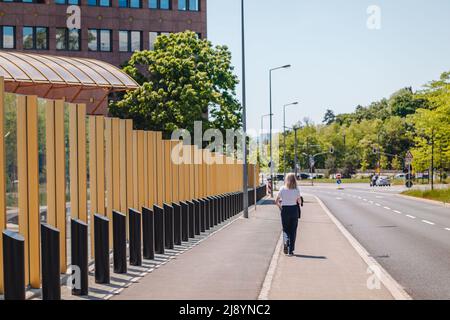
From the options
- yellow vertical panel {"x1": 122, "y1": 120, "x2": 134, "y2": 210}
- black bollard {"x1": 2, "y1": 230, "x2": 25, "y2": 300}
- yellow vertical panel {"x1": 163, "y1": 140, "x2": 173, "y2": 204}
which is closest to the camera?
black bollard {"x1": 2, "y1": 230, "x2": 25, "y2": 300}

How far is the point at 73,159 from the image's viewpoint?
12539mm

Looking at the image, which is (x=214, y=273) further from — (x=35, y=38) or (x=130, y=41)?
(x=130, y=41)

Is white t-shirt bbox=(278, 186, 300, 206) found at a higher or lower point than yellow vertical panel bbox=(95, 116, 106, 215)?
lower

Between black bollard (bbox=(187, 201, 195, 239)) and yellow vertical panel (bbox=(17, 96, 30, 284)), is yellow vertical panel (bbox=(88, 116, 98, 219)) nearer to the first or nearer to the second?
yellow vertical panel (bbox=(17, 96, 30, 284))

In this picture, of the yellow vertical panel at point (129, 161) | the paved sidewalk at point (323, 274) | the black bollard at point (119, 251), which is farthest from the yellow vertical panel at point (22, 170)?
the yellow vertical panel at point (129, 161)

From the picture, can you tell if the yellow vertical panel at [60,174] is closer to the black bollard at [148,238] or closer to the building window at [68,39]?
the black bollard at [148,238]

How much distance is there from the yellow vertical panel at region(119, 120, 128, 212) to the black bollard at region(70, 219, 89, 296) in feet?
14.1

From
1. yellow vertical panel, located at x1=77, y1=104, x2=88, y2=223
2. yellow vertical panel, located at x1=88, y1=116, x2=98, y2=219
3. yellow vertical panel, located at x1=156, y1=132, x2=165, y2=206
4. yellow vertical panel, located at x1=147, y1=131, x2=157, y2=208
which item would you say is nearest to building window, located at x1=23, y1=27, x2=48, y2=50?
yellow vertical panel, located at x1=156, y1=132, x2=165, y2=206

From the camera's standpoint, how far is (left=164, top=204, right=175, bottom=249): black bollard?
56.1ft

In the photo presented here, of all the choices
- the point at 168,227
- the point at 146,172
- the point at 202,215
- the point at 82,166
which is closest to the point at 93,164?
the point at 82,166

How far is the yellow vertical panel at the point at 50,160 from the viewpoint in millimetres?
11430
